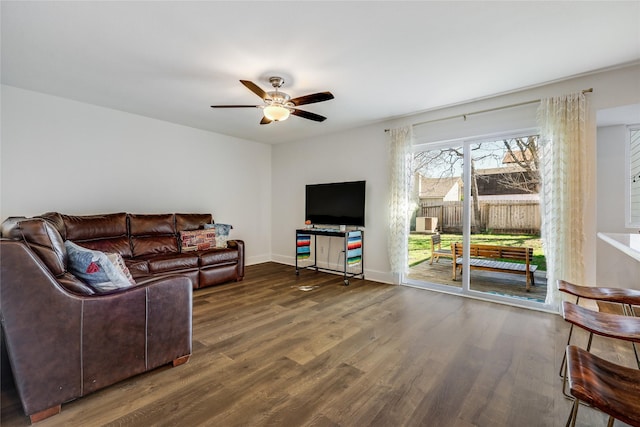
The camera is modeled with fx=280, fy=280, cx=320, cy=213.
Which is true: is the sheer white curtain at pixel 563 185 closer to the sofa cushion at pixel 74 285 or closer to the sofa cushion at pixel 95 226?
the sofa cushion at pixel 74 285

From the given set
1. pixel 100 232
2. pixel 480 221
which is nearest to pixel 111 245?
pixel 100 232

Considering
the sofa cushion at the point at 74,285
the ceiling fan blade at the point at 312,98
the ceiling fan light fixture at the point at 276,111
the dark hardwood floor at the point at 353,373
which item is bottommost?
the dark hardwood floor at the point at 353,373

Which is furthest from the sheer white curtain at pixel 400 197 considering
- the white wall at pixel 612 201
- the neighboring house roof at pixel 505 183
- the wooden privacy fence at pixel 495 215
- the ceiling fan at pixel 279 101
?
the white wall at pixel 612 201

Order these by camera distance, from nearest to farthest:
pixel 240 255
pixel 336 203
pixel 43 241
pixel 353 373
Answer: pixel 43 241, pixel 353 373, pixel 240 255, pixel 336 203

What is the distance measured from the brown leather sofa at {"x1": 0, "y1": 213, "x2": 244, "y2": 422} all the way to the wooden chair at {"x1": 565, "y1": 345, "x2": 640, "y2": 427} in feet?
7.11

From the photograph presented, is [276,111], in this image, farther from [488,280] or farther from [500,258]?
[488,280]

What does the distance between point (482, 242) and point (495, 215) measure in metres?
0.39

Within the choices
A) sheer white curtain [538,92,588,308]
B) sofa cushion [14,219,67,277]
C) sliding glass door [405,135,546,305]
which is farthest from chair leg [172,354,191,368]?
sheer white curtain [538,92,588,308]

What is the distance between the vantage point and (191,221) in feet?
14.7

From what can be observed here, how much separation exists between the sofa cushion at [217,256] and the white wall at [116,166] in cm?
117

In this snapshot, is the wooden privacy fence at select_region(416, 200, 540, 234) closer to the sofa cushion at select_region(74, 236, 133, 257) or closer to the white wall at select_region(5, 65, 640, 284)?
the white wall at select_region(5, 65, 640, 284)

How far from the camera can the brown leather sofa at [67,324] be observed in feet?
4.66

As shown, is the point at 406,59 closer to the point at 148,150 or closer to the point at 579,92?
the point at 579,92

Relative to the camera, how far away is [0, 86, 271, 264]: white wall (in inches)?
130
